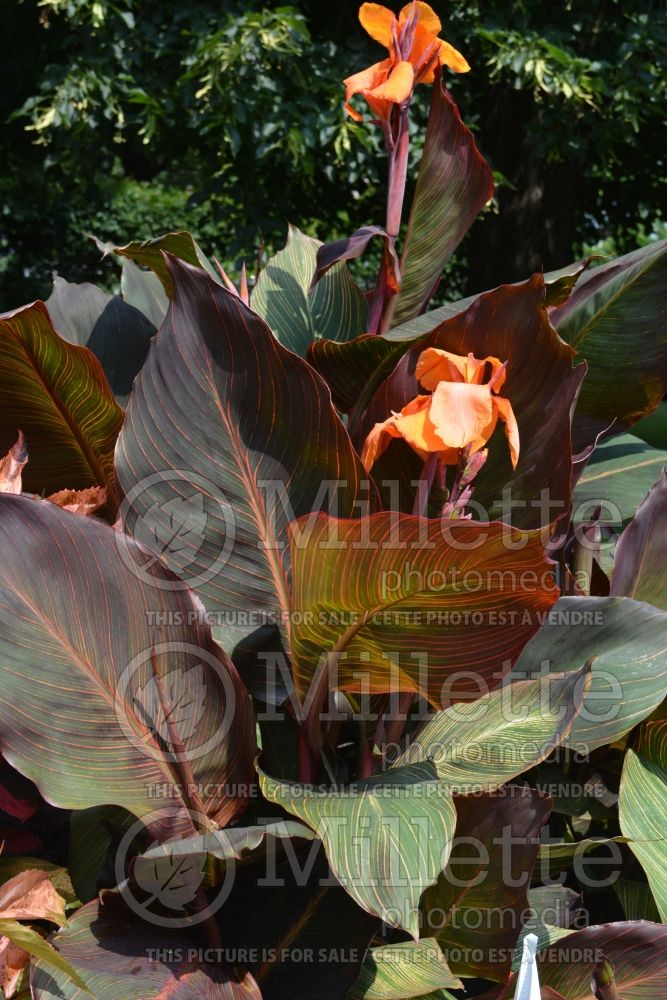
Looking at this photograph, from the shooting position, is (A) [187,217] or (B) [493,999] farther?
(A) [187,217]

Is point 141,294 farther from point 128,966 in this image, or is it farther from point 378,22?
point 128,966

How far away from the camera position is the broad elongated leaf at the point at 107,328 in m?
1.25

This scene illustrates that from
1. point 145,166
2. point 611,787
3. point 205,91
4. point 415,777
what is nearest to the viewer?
point 415,777

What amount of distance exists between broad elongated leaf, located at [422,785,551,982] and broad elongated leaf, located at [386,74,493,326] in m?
0.62

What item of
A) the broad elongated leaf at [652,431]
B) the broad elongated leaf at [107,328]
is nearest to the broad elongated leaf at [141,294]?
the broad elongated leaf at [107,328]

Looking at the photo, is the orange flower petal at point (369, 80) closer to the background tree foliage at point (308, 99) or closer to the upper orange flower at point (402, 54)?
the upper orange flower at point (402, 54)

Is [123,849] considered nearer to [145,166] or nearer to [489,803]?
[489,803]

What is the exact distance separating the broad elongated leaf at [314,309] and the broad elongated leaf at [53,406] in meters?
0.28

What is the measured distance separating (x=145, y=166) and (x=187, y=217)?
2631 mm

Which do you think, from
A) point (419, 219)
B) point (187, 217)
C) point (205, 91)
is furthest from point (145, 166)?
point (419, 219)

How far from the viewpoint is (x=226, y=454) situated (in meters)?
→ 0.90

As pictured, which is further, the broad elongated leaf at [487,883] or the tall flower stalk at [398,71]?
the tall flower stalk at [398,71]

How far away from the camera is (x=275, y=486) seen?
0.92 metres

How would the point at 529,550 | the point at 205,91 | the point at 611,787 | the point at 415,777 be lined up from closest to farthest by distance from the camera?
1. the point at 529,550
2. the point at 415,777
3. the point at 611,787
4. the point at 205,91
